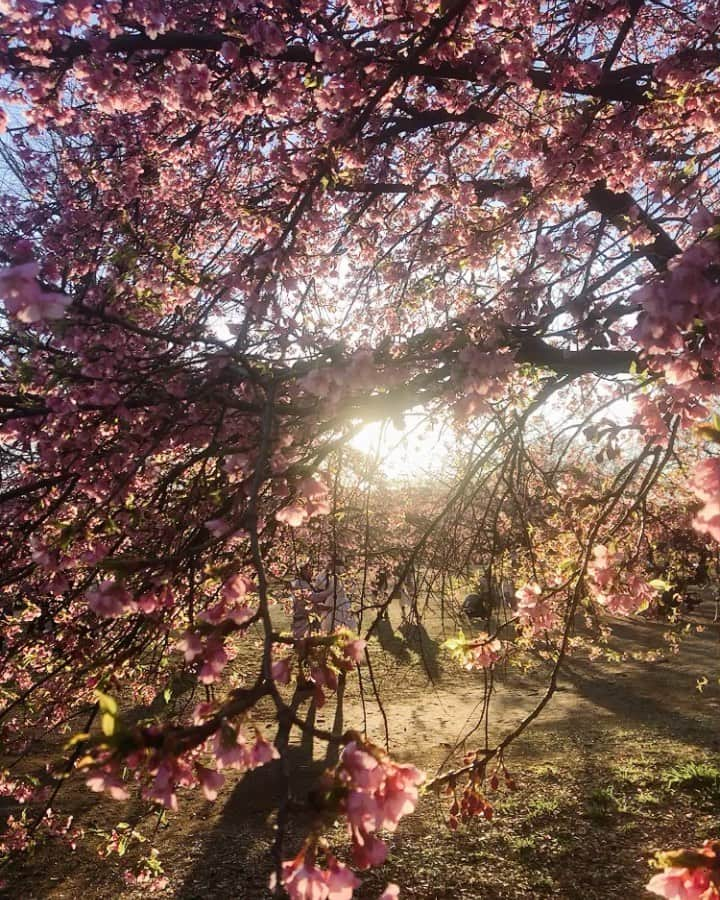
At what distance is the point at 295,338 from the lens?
111 inches

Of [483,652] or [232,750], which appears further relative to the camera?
[483,652]

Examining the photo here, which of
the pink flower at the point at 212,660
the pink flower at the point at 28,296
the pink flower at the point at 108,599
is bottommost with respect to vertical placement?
the pink flower at the point at 212,660

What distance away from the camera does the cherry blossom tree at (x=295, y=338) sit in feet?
5.41

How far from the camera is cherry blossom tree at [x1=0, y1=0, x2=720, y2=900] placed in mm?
1648

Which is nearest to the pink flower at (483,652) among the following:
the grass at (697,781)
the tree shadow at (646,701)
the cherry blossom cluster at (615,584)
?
the cherry blossom cluster at (615,584)

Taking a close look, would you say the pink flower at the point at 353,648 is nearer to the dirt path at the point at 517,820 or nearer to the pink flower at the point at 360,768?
the pink flower at the point at 360,768

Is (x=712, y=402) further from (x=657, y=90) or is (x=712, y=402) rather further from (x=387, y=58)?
(x=387, y=58)

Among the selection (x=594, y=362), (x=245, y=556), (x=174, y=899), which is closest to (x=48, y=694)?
(x=245, y=556)

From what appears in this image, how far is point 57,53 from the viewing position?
3.58 m

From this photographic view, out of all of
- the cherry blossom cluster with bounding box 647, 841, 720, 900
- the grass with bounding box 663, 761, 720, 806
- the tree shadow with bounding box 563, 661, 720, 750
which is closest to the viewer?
the cherry blossom cluster with bounding box 647, 841, 720, 900

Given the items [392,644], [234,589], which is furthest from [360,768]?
[392,644]

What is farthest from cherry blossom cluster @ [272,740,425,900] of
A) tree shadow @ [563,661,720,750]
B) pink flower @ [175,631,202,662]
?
tree shadow @ [563,661,720,750]

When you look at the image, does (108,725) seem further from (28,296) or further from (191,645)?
(28,296)

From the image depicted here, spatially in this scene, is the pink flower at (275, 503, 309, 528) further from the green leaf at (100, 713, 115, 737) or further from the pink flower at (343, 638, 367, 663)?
the green leaf at (100, 713, 115, 737)
